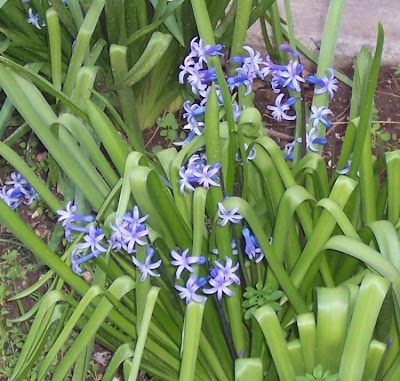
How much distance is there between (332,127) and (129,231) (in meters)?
1.10

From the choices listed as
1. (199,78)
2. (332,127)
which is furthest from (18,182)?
(332,127)

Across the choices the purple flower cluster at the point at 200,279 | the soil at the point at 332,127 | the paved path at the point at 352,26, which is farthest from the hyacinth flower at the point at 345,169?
the paved path at the point at 352,26

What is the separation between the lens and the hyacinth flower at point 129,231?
1240mm

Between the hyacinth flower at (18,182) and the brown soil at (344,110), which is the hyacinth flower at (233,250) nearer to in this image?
the hyacinth flower at (18,182)

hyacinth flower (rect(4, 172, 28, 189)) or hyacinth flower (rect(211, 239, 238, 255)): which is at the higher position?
hyacinth flower (rect(4, 172, 28, 189))

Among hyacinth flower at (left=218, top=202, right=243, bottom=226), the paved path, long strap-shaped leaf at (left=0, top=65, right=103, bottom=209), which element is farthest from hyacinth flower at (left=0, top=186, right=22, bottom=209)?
the paved path

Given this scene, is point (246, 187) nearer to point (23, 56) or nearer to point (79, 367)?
point (79, 367)

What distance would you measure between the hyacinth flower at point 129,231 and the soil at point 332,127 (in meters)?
0.82

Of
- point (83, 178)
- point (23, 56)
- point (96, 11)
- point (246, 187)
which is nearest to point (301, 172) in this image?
point (246, 187)

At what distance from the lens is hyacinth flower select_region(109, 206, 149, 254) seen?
124cm

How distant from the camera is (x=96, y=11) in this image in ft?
5.85

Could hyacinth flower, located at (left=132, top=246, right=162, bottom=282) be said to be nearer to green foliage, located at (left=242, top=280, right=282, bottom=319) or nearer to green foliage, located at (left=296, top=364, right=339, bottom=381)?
green foliage, located at (left=242, top=280, right=282, bottom=319)

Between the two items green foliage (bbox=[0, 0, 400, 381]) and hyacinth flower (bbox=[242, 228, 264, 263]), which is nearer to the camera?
green foliage (bbox=[0, 0, 400, 381])

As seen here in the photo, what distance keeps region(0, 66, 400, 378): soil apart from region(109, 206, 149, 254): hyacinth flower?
0.82m
